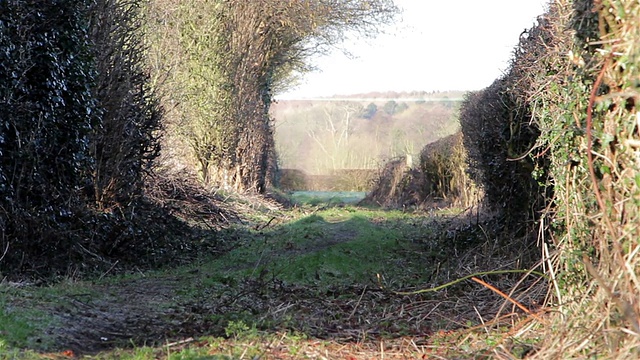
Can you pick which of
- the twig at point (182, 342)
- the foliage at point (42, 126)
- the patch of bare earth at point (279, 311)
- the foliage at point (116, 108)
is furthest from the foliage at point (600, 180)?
the foliage at point (116, 108)

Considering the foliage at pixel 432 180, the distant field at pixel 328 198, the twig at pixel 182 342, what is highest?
the twig at pixel 182 342

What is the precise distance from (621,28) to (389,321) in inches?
116

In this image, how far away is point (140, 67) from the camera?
387 inches

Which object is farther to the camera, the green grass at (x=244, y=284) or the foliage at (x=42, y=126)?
the foliage at (x=42, y=126)

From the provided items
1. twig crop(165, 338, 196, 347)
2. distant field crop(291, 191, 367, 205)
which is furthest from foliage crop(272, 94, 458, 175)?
twig crop(165, 338, 196, 347)

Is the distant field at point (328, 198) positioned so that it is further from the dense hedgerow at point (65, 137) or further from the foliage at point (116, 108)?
the dense hedgerow at point (65, 137)

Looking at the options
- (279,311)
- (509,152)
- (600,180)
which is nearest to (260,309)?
(279,311)

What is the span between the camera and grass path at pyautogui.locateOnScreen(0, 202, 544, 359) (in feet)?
15.3

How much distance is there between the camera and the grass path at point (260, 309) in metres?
4.68

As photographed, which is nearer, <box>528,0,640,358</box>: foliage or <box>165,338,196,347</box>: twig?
<box>528,0,640,358</box>: foliage

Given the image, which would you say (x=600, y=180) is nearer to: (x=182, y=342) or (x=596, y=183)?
(x=596, y=183)

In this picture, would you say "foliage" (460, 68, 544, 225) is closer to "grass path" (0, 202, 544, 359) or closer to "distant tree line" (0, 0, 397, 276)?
"grass path" (0, 202, 544, 359)

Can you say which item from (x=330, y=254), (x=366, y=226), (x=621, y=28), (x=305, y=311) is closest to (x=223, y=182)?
(x=366, y=226)

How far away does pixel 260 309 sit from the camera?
6168 millimetres
